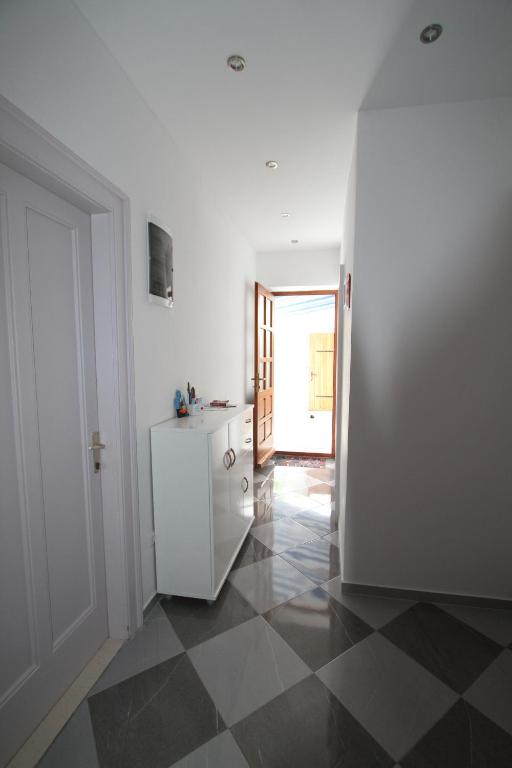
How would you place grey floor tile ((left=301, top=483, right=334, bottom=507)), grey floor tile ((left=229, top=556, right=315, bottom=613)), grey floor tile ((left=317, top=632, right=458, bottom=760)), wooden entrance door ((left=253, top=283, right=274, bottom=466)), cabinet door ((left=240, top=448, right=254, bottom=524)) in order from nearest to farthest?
1. grey floor tile ((left=317, top=632, right=458, bottom=760))
2. grey floor tile ((left=229, top=556, right=315, bottom=613))
3. cabinet door ((left=240, top=448, right=254, bottom=524))
4. grey floor tile ((left=301, top=483, right=334, bottom=507))
5. wooden entrance door ((left=253, top=283, right=274, bottom=466))

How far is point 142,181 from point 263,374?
2.87 meters

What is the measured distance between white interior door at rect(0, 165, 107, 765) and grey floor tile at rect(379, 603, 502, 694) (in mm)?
1506

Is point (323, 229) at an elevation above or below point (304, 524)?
above

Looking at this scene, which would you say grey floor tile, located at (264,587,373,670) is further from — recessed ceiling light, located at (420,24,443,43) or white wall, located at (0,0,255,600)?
recessed ceiling light, located at (420,24,443,43)

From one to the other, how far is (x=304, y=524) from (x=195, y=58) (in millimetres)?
2991

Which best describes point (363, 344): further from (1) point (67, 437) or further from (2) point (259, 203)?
(2) point (259, 203)

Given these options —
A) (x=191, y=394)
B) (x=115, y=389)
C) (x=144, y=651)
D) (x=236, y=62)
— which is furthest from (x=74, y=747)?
(x=236, y=62)

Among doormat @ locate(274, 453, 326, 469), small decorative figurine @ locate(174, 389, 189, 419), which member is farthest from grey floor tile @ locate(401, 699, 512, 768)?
doormat @ locate(274, 453, 326, 469)

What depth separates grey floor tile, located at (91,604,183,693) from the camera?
4.93ft

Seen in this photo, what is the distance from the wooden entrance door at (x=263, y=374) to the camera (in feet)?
13.4

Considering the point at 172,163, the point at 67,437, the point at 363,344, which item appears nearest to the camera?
the point at 67,437

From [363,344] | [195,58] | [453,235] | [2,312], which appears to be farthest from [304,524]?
[195,58]

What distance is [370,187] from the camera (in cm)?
185

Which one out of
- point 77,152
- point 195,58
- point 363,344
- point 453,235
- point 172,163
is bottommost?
point 363,344
